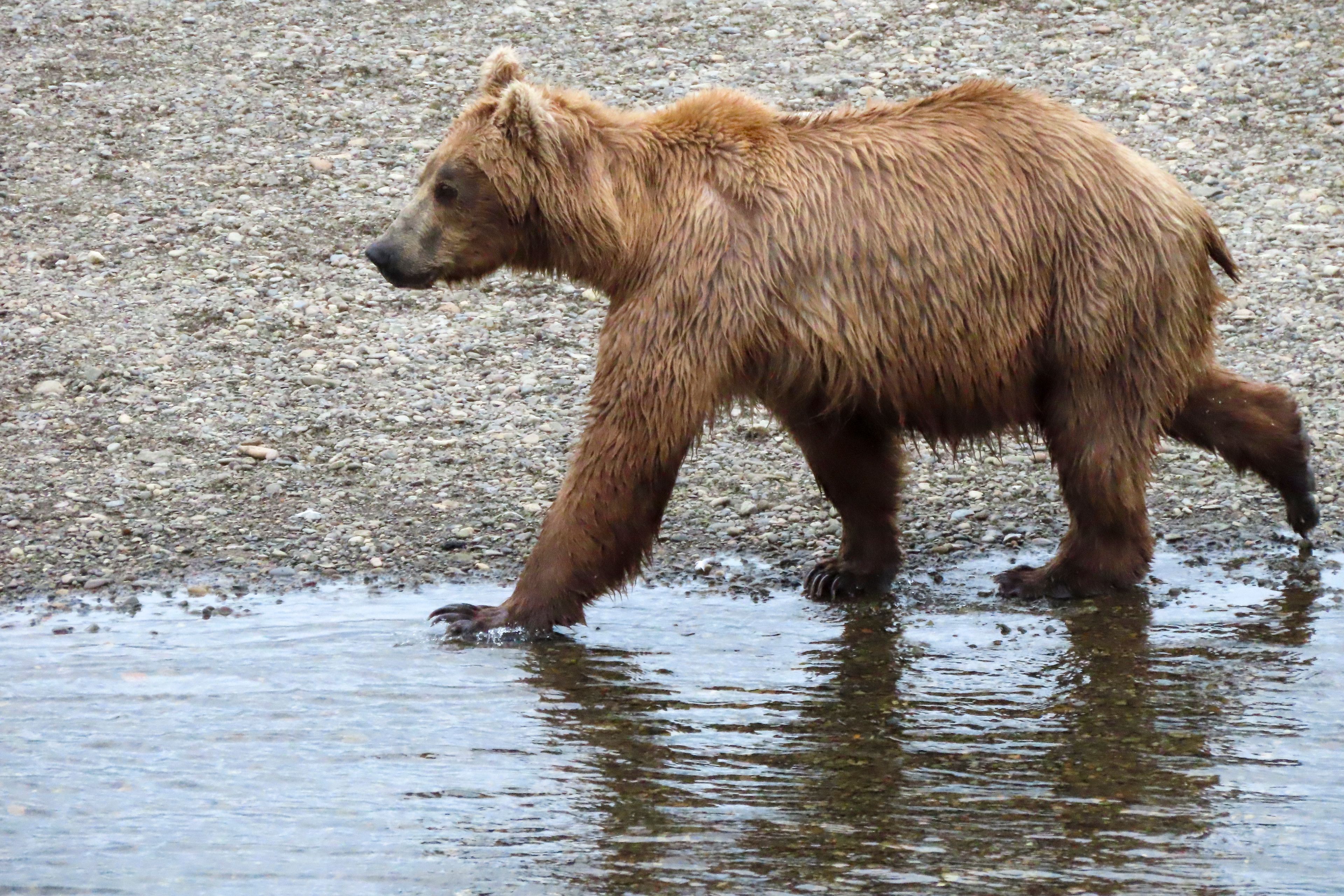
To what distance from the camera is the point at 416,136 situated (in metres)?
10.5

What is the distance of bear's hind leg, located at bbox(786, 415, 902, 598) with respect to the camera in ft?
20.0

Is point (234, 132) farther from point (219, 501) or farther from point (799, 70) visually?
point (219, 501)

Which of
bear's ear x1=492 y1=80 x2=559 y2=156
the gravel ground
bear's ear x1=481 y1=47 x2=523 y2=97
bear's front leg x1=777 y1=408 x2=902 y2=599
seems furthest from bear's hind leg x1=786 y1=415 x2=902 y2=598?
bear's ear x1=481 y1=47 x2=523 y2=97

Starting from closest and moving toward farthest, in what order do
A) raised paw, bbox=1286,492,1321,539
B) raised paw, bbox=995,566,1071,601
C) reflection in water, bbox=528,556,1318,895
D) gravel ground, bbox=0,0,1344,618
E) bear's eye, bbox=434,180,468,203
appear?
reflection in water, bbox=528,556,1318,895, bear's eye, bbox=434,180,468,203, raised paw, bbox=995,566,1071,601, raised paw, bbox=1286,492,1321,539, gravel ground, bbox=0,0,1344,618

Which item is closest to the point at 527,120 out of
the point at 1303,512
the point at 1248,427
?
the point at 1248,427

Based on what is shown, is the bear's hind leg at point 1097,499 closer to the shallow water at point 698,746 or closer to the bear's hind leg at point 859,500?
the shallow water at point 698,746

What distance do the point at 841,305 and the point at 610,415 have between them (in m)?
0.84

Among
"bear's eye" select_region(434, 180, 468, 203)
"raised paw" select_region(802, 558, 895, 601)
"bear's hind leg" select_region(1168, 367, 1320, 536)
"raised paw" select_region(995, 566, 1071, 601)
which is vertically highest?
"bear's eye" select_region(434, 180, 468, 203)

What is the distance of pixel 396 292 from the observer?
8914 millimetres

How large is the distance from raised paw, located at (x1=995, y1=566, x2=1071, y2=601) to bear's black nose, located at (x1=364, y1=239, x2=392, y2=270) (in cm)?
244

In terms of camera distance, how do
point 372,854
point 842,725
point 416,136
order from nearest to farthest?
1. point 372,854
2. point 842,725
3. point 416,136

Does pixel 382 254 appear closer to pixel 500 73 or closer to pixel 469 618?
pixel 500 73

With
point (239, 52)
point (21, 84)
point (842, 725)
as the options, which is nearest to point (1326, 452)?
point (842, 725)

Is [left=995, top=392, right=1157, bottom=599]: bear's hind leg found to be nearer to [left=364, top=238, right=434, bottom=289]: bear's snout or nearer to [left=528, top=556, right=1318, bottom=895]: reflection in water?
[left=528, top=556, right=1318, bottom=895]: reflection in water
